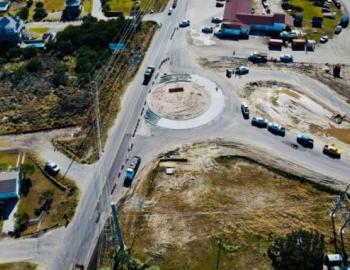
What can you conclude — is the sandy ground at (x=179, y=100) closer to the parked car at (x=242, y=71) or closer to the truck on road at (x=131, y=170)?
the parked car at (x=242, y=71)

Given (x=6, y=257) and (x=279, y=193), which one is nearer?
(x=6, y=257)

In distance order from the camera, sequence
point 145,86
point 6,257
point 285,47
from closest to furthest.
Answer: point 6,257 → point 145,86 → point 285,47

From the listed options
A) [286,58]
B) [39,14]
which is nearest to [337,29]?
[286,58]

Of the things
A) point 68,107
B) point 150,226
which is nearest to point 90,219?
point 150,226

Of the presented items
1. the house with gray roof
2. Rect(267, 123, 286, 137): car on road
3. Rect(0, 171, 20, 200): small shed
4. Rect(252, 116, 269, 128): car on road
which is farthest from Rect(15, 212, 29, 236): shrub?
the house with gray roof

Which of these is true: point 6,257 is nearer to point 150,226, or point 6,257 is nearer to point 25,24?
→ point 150,226

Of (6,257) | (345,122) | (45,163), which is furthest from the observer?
(345,122)

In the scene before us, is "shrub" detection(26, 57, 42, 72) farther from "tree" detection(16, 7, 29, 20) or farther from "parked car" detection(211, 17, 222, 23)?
"parked car" detection(211, 17, 222, 23)

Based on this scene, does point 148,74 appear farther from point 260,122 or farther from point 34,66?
point 260,122
